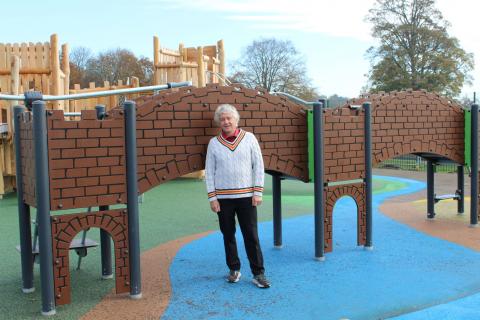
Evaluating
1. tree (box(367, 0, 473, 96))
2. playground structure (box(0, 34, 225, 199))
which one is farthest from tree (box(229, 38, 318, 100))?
playground structure (box(0, 34, 225, 199))

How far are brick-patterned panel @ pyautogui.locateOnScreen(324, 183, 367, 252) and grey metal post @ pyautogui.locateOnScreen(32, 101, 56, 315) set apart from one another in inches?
131

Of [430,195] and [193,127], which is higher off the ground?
[193,127]

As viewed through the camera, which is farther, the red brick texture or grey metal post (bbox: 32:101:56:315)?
the red brick texture

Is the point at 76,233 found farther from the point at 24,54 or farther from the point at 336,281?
the point at 24,54

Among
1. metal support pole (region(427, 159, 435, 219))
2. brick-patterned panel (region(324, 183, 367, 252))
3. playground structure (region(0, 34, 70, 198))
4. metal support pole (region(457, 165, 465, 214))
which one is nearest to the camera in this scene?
brick-patterned panel (region(324, 183, 367, 252))

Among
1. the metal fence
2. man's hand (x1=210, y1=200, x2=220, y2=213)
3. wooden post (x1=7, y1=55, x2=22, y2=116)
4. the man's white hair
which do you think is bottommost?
the metal fence

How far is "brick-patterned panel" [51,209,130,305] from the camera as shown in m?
4.74

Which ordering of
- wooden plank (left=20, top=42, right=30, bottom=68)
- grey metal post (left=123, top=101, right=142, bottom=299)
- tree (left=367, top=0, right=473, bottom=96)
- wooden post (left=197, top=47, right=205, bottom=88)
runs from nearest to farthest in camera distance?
grey metal post (left=123, top=101, right=142, bottom=299), wooden plank (left=20, top=42, right=30, bottom=68), wooden post (left=197, top=47, right=205, bottom=88), tree (left=367, top=0, right=473, bottom=96)

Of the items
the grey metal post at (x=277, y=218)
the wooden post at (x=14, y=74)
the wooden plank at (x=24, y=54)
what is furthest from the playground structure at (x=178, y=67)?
the grey metal post at (x=277, y=218)

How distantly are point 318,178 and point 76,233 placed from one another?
9.61 ft

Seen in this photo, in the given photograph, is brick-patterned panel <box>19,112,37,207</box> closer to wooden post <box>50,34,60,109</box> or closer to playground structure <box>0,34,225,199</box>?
playground structure <box>0,34,225,199</box>

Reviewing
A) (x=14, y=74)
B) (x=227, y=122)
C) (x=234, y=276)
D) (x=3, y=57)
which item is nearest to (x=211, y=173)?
(x=227, y=122)

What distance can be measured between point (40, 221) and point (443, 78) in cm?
3167

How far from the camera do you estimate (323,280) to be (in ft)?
18.1
